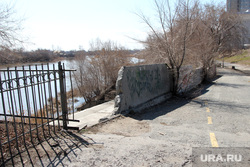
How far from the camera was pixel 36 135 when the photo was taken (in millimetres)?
4793

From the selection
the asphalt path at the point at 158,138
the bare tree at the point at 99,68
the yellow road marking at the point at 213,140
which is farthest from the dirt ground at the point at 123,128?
the bare tree at the point at 99,68

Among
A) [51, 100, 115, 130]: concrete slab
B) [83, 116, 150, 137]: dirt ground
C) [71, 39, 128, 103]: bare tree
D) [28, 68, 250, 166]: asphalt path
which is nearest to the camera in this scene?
[28, 68, 250, 166]: asphalt path

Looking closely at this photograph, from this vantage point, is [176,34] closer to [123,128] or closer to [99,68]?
[123,128]

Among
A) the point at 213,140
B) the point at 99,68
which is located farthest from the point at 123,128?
the point at 99,68

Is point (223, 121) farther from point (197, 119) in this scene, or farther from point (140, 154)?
point (140, 154)

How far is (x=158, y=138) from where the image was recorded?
4.88 m

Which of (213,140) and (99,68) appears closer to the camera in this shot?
(213,140)

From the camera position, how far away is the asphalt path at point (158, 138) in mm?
3767

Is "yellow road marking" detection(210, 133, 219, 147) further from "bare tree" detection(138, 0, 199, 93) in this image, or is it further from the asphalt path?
"bare tree" detection(138, 0, 199, 93)

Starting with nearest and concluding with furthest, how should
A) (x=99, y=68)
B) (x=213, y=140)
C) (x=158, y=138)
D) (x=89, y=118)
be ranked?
(x=213, y=140) → (x=158, y=138) → (x=89, y=118) → (x=99, y=68)

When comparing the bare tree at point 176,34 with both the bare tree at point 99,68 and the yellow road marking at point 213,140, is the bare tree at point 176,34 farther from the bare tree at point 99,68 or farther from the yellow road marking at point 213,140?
the bare tree at point 99,68

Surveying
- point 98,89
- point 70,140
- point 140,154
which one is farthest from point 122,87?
point 98,89

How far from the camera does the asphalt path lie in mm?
3767

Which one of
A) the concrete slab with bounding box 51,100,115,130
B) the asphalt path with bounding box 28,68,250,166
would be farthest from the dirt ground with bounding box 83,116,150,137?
the concrete slab with bounding box 51,100,115,130
